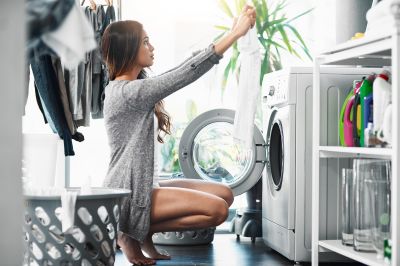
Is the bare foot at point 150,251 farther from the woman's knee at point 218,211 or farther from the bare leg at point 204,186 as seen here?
the woman's knee at point 218,211

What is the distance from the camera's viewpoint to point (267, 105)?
341 cm

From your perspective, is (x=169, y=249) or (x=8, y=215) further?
(x=169, y=249)

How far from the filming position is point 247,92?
2768mm

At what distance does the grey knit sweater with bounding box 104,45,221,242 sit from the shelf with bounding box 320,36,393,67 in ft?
1.80

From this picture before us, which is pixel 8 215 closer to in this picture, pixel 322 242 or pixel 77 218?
pixel 77 218

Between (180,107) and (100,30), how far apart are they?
113 centimetres

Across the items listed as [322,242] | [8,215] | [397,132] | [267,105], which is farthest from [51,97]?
[8,215]

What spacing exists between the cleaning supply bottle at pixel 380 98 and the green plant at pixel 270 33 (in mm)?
2186

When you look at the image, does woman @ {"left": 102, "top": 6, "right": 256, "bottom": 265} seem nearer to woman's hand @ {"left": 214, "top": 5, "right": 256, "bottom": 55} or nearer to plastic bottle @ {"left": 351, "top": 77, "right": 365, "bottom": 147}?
woman's hand @ {"left": 214, "top": 5, "right": 256, "bottom": 55}

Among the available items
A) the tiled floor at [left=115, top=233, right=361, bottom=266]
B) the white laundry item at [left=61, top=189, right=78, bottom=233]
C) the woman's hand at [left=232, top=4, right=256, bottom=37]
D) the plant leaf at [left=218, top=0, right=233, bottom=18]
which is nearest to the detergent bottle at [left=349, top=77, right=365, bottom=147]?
the woman's hand at [left=232, top=4, right=256, bottom=37]

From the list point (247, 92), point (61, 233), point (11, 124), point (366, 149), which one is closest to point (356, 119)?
point (366, 149)

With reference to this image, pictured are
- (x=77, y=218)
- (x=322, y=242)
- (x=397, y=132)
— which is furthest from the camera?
(x=322, y=242)

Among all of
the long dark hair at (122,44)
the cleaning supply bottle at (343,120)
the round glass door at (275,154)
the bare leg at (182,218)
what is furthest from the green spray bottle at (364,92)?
the long dark hair at (122,44)

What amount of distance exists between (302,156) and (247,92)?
0.44 m
